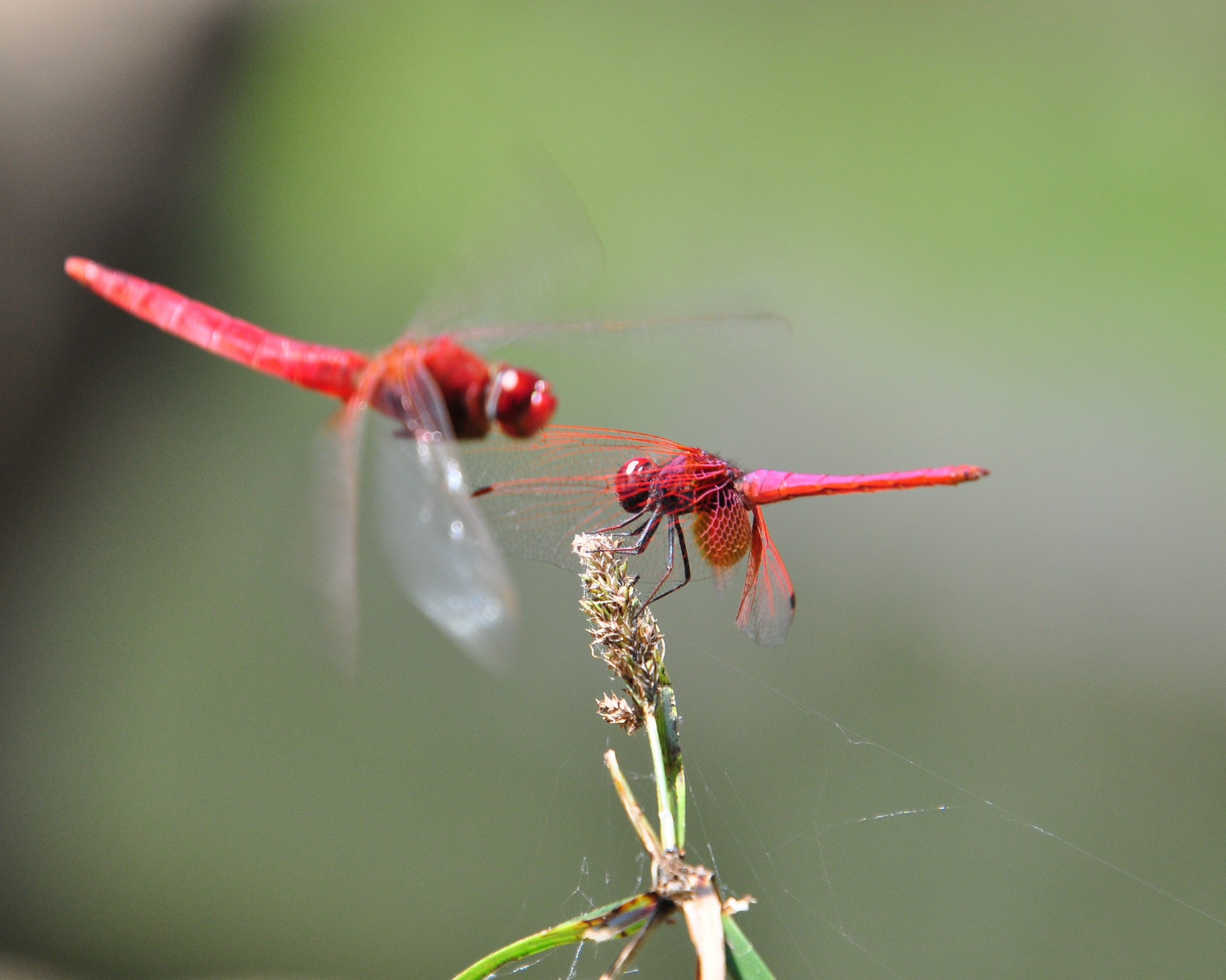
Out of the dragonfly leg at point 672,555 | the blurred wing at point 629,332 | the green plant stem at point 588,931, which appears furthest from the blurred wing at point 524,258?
the green plant stem at point 588,931

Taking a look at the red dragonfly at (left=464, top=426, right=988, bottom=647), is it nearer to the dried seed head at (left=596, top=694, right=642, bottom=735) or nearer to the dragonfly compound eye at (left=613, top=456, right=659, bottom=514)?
the dragonfly compound eye at (left=613, top=456, right=659, bottom=514)

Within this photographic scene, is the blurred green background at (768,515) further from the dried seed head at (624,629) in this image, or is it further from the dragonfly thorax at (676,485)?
the dried seed head at (624,629)

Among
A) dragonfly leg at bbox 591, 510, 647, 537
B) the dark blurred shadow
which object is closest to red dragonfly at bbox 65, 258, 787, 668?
dragonfly leg at bbox 591, 510, 647, 537

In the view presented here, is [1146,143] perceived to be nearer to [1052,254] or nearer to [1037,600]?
[1052,254]

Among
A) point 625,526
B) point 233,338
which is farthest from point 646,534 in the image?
point 233,338

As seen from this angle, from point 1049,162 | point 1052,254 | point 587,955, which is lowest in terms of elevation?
point 587,955

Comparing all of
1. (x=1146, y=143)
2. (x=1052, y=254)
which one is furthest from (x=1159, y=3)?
(x=1052, y=254)
